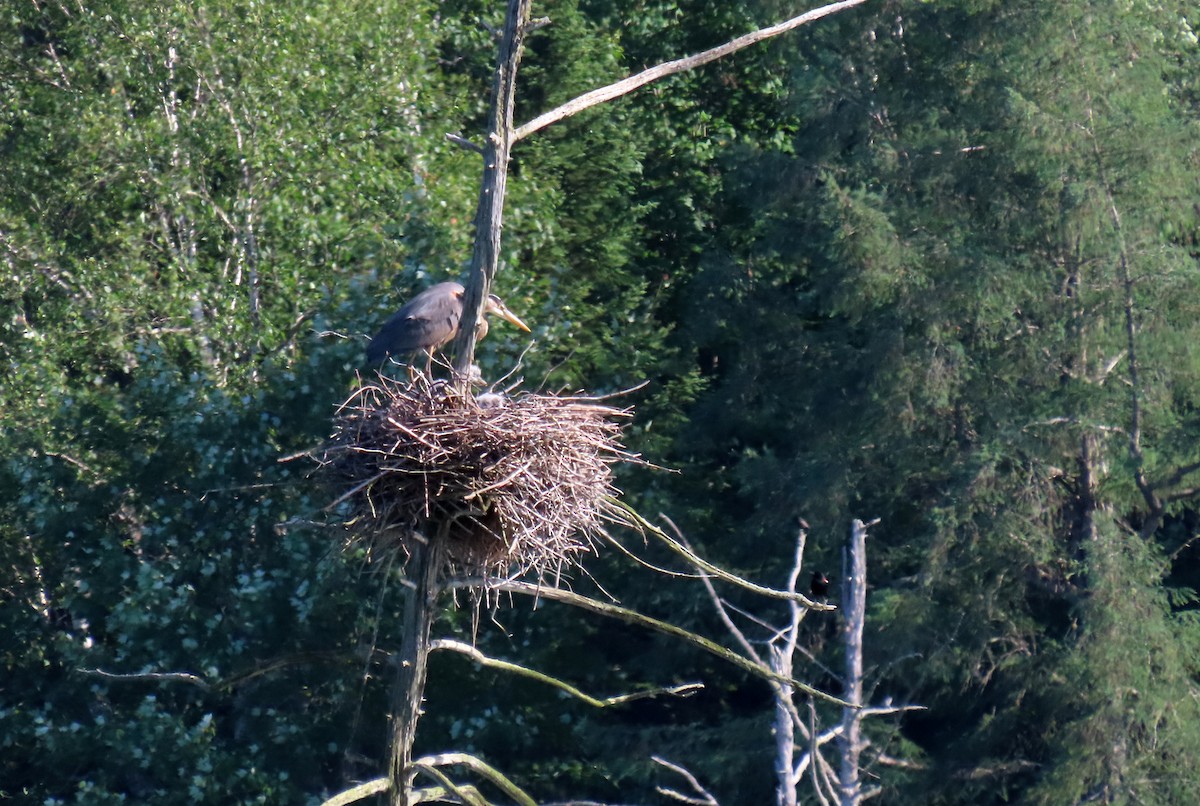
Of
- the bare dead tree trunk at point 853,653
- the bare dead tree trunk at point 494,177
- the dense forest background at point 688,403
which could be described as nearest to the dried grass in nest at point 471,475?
the bare dead tree trunk at point 494,177

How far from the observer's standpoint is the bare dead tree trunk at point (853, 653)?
25.0 ft

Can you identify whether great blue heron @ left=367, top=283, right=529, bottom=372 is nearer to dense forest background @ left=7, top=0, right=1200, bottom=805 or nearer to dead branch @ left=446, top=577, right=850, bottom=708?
dead branch @ left=446, top=577, right=850, bottom=708

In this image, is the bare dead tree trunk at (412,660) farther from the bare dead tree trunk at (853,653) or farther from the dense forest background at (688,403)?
the dense forest background at (688,403)

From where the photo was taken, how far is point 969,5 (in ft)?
44.0

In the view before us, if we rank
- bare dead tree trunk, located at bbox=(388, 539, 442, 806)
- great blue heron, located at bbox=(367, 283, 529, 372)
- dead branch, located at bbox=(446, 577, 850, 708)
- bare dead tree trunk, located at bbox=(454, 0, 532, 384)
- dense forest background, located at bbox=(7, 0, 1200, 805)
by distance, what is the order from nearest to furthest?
bare dead tree trunk, located at bbox=(454, 0, 532, 384), dead branch, located at bbox=(446, 577, 850, 708), bare dead tree trunk, located at bbox=(388, 539, 442, 806), great blue heron, located at bbox=(367, 283, 529, 372), dense forest background, located at bbox=(7, 0, 1200, 805)

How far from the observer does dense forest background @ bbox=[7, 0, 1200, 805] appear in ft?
41.4

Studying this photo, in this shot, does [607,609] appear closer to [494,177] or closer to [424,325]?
[494,177]

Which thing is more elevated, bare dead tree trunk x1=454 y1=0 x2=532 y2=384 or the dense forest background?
bare dead tree trunk x1=454 y1=0 x2=532 y2=384

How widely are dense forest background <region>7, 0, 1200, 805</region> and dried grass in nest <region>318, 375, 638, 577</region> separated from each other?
21.1 ft

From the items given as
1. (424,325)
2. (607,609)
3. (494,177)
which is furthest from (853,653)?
(494,177)

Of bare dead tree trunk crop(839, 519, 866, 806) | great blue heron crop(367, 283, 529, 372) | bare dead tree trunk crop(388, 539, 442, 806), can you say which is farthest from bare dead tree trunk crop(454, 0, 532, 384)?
bare dead tree trunk crop(839, 519, 866, 806)

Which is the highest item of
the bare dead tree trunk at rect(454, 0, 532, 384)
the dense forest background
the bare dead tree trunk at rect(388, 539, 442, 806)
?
the bare dead tree trunk at rect(454, 0, 532, 384)

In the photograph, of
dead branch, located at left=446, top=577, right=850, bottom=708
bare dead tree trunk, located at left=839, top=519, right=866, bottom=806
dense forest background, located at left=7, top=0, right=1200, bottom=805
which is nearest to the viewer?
dead branch, located at left=446, top=577, right=850, bottom=708

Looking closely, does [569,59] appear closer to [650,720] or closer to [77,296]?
[77,296]
